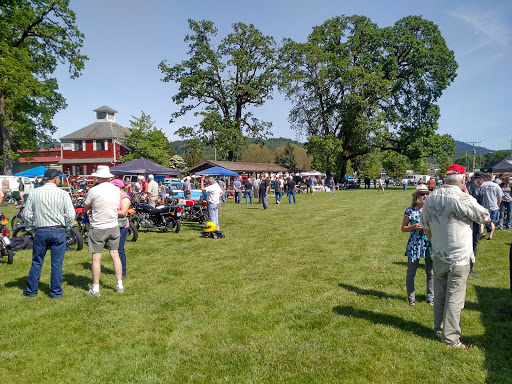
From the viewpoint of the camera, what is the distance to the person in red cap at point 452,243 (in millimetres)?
3867

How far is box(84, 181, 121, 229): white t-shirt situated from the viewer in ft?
17.7

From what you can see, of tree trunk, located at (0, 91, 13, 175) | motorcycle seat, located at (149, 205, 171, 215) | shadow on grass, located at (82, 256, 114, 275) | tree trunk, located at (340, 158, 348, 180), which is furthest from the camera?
tree trunk, located at (340, 158, 348, 180)

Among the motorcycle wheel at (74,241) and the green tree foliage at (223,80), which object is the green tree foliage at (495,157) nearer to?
the green tree foliage at (223,80)

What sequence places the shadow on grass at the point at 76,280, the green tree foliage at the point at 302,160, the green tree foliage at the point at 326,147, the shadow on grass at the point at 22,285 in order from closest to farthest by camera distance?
the shadow on grass at the point at 22,285 → the shadow on grass at the point at 76,280 → the green tree foliage at the point at 326,147 → the green tree foliage at the point at 302,160

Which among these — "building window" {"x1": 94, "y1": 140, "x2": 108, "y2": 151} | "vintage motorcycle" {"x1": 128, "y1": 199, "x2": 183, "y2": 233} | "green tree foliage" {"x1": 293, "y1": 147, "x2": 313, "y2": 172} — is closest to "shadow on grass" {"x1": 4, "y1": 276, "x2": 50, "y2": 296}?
"vintage motorcycle" {"x1": 128, "y1": 199, "x2": 183, "y2": 233}

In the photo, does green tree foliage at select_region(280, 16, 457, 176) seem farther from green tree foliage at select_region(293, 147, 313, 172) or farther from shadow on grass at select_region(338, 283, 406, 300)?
green tree foliage at select_region(293, 147, 313, 172)

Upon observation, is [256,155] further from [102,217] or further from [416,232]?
[416,232]

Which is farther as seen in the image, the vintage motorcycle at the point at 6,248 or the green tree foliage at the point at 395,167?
the green tree foliage at the point at 395,167

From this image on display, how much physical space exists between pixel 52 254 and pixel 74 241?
164 inches

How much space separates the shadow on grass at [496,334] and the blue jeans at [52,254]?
557 centimetres

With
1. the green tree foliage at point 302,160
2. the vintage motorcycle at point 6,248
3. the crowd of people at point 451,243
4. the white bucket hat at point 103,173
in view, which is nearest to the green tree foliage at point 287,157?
the green tree foliage at point 302,160

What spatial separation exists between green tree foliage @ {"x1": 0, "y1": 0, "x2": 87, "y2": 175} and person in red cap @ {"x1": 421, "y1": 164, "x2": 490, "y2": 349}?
84.6 ft

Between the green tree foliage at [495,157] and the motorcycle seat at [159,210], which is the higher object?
the green tree foliage at [495,157]

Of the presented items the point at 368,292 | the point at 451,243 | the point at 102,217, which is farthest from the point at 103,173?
the point at 451,243
